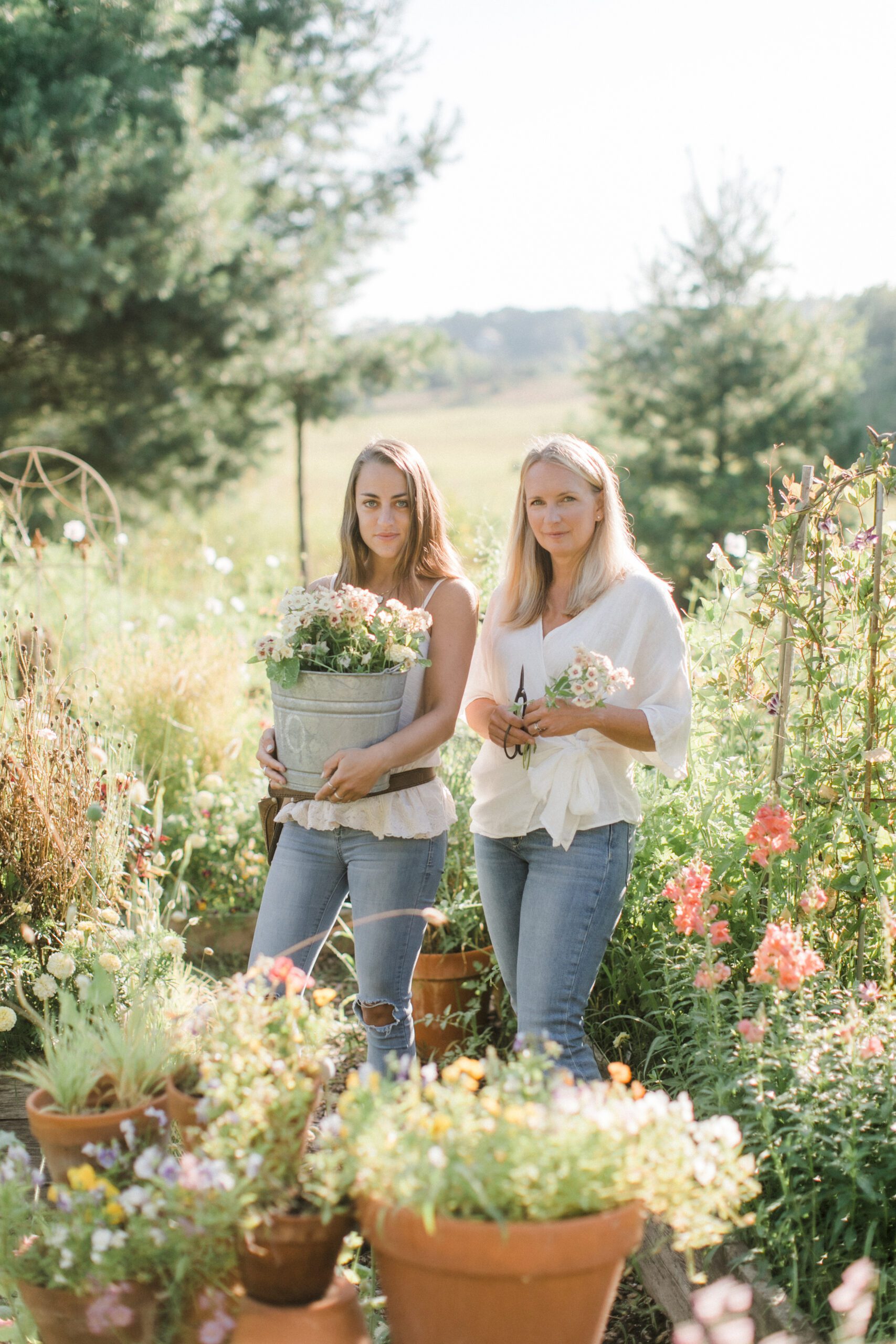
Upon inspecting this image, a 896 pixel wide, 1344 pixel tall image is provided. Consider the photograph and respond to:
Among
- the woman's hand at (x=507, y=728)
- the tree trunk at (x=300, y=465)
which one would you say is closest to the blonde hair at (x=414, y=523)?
the woman's hand at (x=507, y=728)

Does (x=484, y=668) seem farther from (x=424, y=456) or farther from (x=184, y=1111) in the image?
(x=424, y=456)

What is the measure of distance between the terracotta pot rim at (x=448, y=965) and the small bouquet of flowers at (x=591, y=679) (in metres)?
1.46

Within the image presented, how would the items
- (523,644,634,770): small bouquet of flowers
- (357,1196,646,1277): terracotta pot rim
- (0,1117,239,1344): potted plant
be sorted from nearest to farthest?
(357,1196,646,1277): terracotta pot rim
(0,1117,239,1344): potted plant
(523,644,634,770): small bouquet of flowers

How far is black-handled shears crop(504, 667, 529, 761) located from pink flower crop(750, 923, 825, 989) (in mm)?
687

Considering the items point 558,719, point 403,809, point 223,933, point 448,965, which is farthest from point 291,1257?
point 223,933

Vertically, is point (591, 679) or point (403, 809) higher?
point (591, 679)

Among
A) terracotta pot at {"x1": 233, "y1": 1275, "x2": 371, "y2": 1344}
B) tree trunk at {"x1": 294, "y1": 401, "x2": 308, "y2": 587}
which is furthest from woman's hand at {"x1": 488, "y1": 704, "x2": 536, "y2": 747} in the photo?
tree trunk at {"x1": 294, "y1": 401, "x2": 308, "y2": 587}

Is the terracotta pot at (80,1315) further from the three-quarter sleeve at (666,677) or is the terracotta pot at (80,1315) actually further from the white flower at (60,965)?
the three-quarter sleeve at (666,677)

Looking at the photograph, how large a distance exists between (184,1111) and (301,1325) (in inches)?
13.8

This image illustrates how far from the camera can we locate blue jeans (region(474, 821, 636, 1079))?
2.23m

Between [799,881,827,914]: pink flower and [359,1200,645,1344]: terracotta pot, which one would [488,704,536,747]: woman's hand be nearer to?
[799,881,827,914]: pink flower

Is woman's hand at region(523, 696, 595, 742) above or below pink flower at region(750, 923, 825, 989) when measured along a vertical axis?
above

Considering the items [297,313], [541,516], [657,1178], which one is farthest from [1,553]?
[297,313]

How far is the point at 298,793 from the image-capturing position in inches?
92.6
